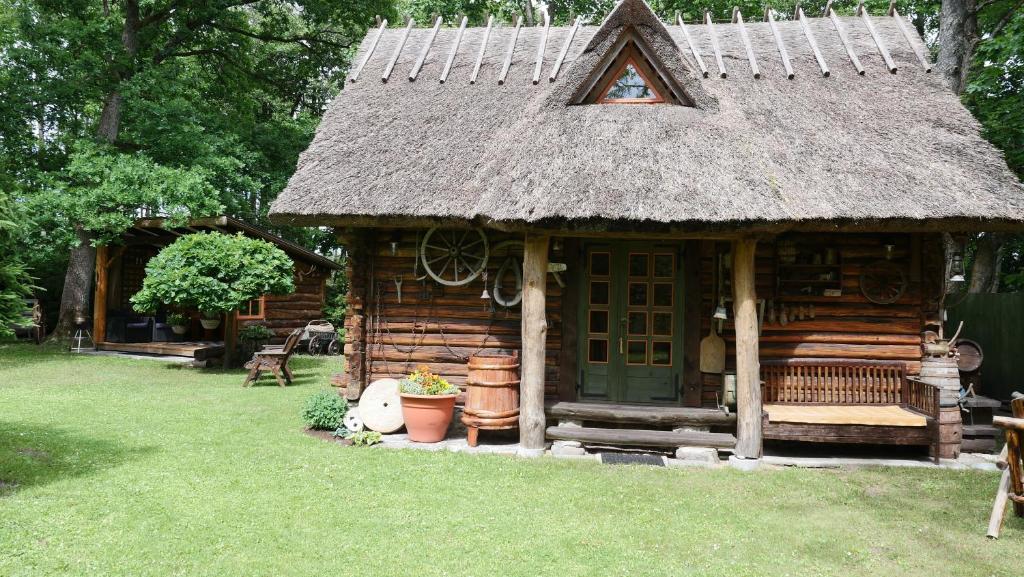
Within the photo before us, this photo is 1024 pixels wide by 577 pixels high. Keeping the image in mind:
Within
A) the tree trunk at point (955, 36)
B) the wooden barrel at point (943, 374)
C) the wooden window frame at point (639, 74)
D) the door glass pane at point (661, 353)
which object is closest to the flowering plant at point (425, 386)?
the door glass pane at point (661, 353)

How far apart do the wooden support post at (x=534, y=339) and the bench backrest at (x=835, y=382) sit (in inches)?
116

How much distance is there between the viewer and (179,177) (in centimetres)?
1537

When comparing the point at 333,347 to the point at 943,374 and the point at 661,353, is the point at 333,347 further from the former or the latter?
the point at 943,374

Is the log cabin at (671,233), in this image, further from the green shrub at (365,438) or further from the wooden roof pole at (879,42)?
the green shrub at (365,438)

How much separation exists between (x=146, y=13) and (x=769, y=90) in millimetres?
18415

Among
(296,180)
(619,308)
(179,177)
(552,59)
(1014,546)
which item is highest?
(552,59)

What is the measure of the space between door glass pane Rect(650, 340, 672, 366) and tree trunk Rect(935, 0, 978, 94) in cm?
786

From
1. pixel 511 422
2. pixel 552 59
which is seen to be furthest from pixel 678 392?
pixel 552 59

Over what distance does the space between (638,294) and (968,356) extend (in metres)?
4.56

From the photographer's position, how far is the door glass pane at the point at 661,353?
812 centimetres

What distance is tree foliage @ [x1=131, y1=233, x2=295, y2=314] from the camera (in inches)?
487

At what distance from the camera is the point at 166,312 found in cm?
1803

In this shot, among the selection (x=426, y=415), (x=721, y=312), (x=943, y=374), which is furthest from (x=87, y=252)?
(x=943, y=374)

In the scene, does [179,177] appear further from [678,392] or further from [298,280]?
[678,392]
